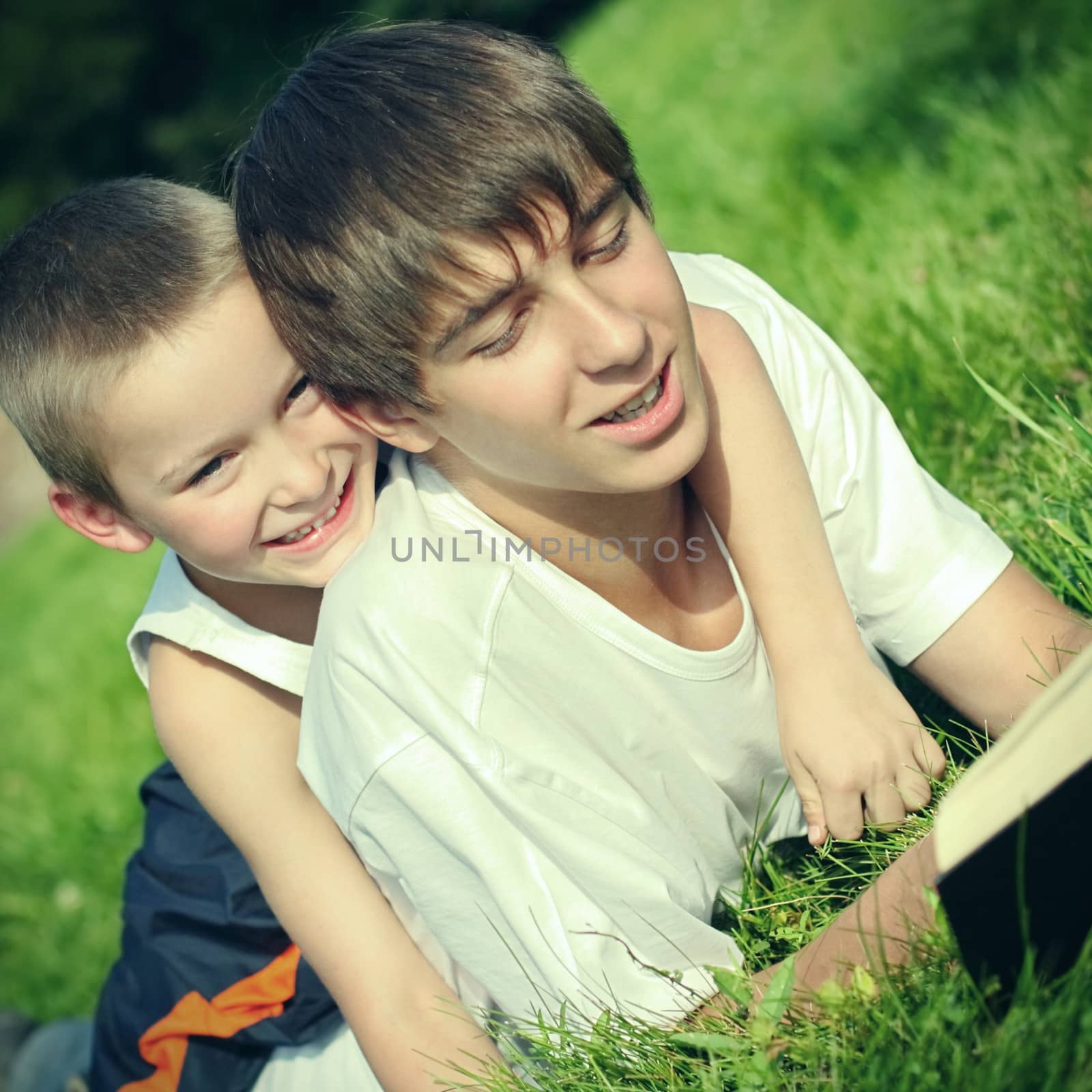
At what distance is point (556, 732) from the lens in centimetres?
193

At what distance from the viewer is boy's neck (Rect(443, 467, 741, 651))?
6.88 feet

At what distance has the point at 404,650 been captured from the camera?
6.26 ft

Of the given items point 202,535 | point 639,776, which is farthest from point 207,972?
point 639,776

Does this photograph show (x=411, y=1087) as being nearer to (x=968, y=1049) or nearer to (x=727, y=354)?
(x=968, y=1049)

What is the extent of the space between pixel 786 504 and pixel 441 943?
3.25 feet

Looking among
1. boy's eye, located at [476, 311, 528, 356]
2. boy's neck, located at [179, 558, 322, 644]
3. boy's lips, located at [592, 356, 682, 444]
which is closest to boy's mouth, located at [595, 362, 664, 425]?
boy's lips, located at [592, 356, 682, 444]

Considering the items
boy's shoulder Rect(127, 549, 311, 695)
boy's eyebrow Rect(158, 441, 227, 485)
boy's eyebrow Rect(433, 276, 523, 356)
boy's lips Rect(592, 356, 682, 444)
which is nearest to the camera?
boy's eyebrow Rect(433, 276, 523, 356)

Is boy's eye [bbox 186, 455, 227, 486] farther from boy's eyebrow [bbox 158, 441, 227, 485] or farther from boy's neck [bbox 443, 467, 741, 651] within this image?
boy's neck [bbox 443, 467, 741, 651]

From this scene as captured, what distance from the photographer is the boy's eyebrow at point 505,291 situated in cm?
179

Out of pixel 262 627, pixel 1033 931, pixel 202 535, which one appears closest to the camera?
pixel 1033 931

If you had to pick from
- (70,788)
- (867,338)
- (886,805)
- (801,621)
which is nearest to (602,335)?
(801,621)

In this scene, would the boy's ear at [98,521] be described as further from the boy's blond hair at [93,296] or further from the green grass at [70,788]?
the green grass at [70,788]

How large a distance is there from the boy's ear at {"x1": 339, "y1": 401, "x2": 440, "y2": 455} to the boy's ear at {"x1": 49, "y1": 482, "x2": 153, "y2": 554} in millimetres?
564

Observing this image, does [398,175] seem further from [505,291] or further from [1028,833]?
[1028,833]
